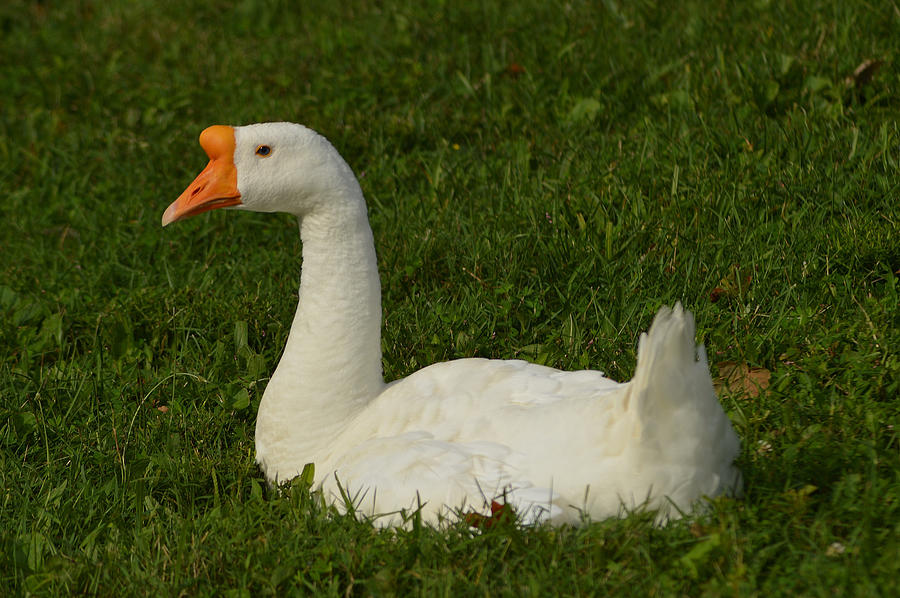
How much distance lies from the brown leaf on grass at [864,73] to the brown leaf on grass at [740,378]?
215cm

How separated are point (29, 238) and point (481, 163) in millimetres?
2555

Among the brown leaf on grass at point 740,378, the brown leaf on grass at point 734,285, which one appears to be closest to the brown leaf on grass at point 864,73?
the brown leaf on grass at point 734,285

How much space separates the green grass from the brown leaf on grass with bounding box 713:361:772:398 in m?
0.05

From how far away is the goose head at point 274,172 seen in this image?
3.38 m

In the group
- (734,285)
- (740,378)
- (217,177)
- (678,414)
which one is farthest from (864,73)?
(217,177)

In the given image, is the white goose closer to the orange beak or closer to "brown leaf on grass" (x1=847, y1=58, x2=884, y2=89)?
the orange beak

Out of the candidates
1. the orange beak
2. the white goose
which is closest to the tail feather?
the white goose

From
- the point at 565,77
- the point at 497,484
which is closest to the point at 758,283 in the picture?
the point at 497,484

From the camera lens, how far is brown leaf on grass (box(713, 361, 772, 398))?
362 centimetres

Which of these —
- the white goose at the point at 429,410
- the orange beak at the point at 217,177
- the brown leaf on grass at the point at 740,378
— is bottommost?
the brown leaf on grass at the point at 740,378

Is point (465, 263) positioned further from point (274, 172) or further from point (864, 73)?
point (864, 73)

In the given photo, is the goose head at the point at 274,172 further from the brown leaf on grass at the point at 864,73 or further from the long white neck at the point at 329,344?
the brown leaf on grass at the point at 864,73

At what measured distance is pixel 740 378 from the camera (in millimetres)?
3719

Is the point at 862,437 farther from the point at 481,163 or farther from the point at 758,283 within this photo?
the point at 481,163
